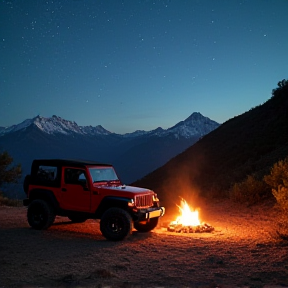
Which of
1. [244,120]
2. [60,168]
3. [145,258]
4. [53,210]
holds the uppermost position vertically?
[244,120]

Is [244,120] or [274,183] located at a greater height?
[244,120]

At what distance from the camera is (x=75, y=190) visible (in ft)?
37.4

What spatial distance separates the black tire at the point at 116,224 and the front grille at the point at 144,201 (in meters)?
0.59

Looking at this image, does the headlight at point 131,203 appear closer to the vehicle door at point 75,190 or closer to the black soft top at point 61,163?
the vehicle door at point 75,190

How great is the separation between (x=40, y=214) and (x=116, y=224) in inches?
114

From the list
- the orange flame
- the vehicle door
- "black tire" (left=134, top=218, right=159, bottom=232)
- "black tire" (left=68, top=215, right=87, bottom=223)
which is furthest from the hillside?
the vehicle door

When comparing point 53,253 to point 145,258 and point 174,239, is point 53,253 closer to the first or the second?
point 145,258

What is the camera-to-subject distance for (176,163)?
4981 cm

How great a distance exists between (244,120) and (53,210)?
41.9 m

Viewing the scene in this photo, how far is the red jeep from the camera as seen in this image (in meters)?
10.7

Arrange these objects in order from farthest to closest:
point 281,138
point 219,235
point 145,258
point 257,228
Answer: point 281,138 → point 257,228 → point 219,235 → point 145,258

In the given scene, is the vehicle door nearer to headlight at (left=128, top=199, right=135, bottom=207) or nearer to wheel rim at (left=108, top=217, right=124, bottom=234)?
wheel rim at (left=108, top=217, right=124, bottom=234)

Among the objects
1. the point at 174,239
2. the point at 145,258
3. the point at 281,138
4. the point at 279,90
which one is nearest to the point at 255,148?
the point at 281,138

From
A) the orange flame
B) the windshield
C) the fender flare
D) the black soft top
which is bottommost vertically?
the orange flame
